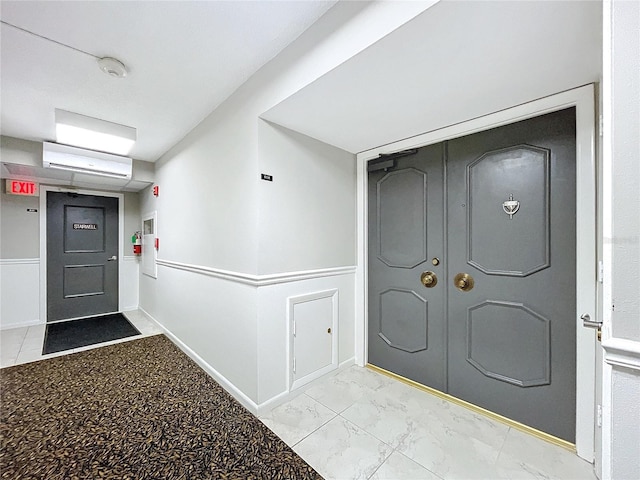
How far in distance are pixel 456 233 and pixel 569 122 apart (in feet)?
2.97

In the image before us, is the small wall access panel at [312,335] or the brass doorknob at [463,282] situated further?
the small wall access panel at [312,335]

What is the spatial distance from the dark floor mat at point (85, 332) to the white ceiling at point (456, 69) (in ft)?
11.5

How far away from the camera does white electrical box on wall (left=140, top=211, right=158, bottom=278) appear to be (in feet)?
12.5

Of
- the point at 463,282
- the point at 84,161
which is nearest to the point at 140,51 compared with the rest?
the point at 84,161

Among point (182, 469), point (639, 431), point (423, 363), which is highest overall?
point (639, 431)

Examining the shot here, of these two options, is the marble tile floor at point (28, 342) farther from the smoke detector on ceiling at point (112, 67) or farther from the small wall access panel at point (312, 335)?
the smoke detector on ceiling at point (112, 67)

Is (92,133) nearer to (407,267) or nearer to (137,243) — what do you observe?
(137,243)

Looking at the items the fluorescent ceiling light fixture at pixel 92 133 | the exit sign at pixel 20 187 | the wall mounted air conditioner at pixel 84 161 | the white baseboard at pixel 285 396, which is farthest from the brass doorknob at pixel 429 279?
the exit sign at pixel 20 187

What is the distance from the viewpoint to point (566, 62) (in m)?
1.33

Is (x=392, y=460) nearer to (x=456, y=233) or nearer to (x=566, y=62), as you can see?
(x=456, y=233)

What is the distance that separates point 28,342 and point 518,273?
5140mm

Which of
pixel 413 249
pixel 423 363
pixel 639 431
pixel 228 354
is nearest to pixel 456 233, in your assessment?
pixel 413 249

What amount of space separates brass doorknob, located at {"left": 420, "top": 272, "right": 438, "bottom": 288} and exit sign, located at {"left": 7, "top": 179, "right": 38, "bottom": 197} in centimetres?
515

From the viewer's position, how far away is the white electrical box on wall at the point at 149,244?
150 inches
